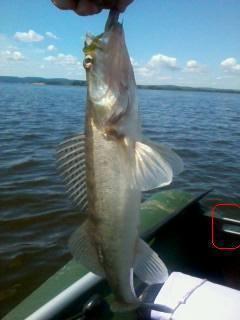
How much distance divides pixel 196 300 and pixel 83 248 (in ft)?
5.93

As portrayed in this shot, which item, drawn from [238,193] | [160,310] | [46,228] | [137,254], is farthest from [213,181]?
[137,254]

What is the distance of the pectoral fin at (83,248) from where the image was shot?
80.0 inches

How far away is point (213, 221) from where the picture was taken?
5.45m

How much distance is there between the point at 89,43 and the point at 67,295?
2.37m

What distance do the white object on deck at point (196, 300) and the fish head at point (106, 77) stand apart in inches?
84.7

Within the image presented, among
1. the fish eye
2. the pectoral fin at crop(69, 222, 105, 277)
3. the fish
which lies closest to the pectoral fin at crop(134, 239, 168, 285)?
the fish

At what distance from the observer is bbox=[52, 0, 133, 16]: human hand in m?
1.96

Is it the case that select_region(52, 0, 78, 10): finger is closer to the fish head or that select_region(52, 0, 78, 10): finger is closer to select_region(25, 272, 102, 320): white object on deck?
the fish head

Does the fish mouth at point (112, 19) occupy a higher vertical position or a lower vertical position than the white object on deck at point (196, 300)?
higher

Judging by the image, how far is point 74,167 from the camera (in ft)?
6.51

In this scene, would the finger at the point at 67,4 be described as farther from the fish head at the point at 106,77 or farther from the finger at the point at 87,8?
the fish head at the point at 106,77

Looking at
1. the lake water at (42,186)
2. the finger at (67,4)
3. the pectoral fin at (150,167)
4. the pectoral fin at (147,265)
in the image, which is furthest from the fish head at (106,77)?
the pectoral fin at (147,265)

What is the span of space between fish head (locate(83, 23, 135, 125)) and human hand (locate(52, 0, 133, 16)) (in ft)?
0.62

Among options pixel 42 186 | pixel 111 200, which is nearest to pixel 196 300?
pixel 111 200
